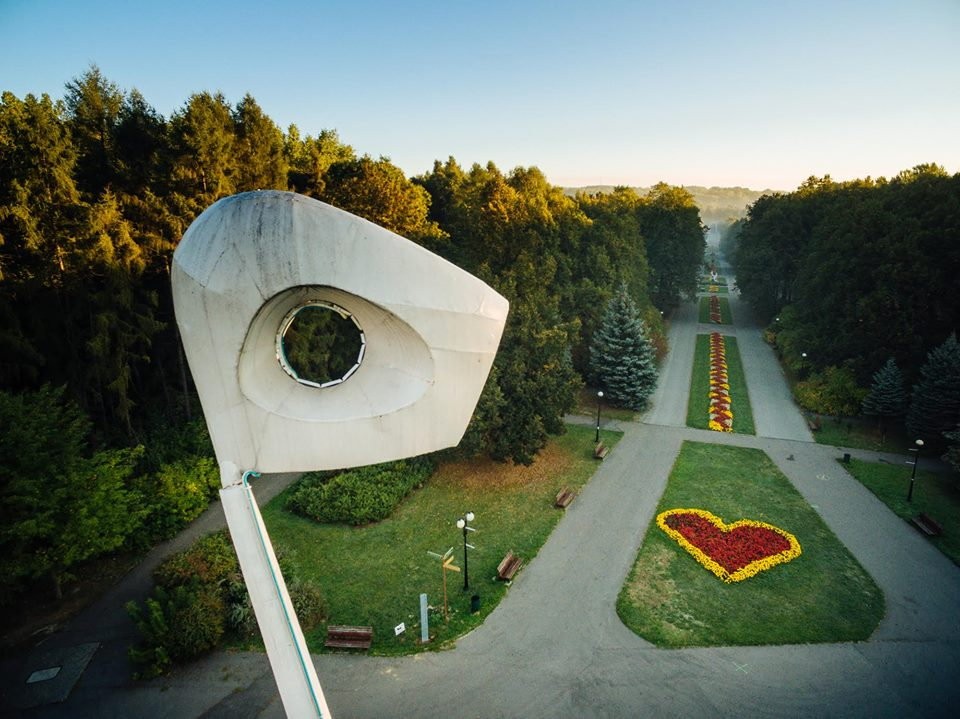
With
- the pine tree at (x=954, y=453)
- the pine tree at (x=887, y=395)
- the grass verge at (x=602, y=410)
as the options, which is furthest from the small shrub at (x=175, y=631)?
the pine tree at (x=887, y=395)

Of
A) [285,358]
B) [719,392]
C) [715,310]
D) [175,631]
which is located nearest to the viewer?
[285,358]

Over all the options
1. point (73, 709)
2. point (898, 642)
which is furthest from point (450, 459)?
point (898, 642)

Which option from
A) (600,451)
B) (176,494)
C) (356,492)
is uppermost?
(176,494)

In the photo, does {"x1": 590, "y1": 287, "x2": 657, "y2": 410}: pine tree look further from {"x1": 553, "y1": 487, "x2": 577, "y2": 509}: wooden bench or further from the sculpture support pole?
the sculpture support pole

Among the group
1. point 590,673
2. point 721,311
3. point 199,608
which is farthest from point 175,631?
point 721,311

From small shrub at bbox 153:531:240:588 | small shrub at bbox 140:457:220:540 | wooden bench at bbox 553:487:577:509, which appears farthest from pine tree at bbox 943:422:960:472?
small shrub at bbox 140:457:220:540

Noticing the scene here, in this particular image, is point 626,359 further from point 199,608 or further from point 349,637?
point 199,608
